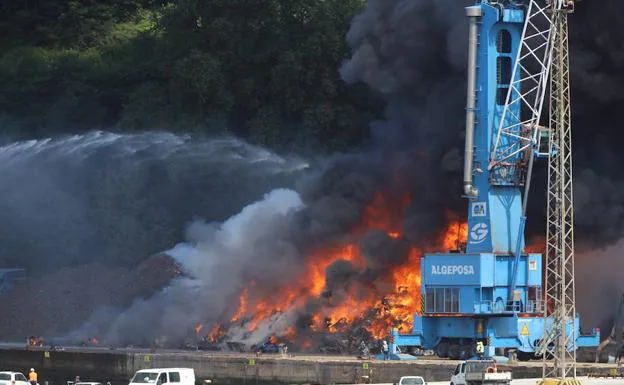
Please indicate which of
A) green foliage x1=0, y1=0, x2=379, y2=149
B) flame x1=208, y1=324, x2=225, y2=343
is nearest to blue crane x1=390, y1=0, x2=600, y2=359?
flame x1=208, y1=324, x2=225, y2=343

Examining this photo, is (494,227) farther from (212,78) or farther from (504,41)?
(212,78)

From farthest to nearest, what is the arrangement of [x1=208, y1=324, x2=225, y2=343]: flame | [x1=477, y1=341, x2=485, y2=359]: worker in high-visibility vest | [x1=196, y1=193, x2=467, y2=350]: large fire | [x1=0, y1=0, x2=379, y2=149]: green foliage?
1. [x1=0, y1=0, x2=379, y2=149]: green foliage
2. [x1=208, y1=324, x2=225, y2=343]: flame
3. [x1=196, y1=193, x2=467, y2=350]: large fire
4. [x1=477, y1=341, x2=485, y2=359]: worker in high-visibility vest

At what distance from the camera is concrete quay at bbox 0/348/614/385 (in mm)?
80562

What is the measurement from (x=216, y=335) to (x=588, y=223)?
62.1ft

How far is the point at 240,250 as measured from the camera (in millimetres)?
100000

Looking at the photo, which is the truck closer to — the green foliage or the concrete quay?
the concrete quay

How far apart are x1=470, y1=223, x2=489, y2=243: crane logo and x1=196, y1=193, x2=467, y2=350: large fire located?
6041 millimetres

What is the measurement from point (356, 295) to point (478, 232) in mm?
10438

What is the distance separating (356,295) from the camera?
9412 cm

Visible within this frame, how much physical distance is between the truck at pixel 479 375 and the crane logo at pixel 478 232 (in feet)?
38.8

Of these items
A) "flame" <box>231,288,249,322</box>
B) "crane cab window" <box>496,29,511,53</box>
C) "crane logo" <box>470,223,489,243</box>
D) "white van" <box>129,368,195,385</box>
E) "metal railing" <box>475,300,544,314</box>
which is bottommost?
"white van" <box>129,368,195,385</box>

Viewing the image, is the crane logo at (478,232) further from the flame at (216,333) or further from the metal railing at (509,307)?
the flame at (216,333)

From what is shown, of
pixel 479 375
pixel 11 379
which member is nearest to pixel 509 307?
pixel 479 375

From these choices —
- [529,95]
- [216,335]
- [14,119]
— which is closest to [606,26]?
[529,95]
